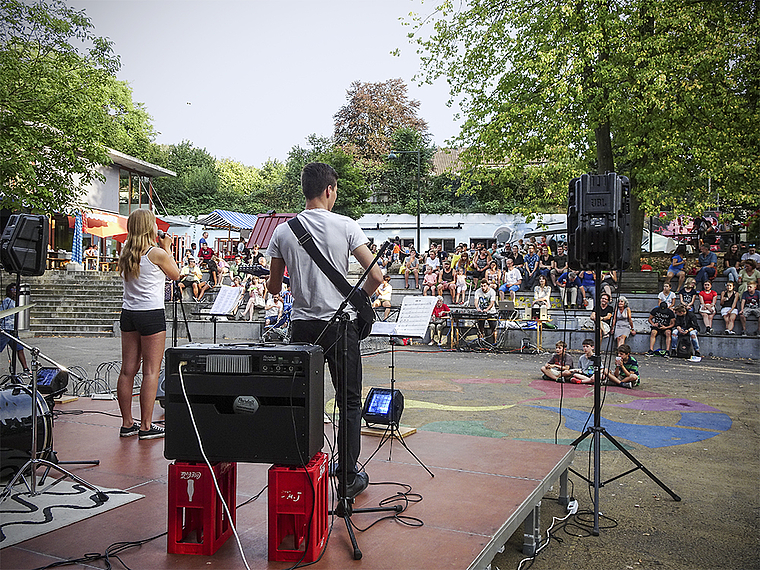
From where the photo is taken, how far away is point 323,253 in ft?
11.6

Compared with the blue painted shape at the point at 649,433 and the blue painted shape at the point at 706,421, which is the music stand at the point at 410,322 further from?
the blue painted shape at the point at 706,421

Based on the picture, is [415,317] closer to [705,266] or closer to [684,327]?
[684,327]

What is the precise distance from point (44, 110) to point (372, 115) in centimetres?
3607

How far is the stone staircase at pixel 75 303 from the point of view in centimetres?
1919

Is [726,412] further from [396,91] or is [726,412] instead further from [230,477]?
[396,91]

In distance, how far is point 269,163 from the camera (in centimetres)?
6656

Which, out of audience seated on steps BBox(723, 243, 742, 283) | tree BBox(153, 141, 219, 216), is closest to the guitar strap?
audience seated on steps BBox(723, 243, 742, 283)

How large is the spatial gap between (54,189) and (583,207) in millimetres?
13726

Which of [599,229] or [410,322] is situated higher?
[599,229]

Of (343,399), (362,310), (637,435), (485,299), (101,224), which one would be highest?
(101,224)

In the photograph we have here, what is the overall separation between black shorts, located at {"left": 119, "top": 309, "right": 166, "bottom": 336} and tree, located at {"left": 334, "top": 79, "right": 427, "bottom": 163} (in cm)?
4341

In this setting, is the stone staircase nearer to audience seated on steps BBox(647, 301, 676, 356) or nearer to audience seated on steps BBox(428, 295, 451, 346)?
audience seated on steps BBox(428, 295, 451, 346)

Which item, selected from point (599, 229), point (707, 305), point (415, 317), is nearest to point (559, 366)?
point (415, 317)

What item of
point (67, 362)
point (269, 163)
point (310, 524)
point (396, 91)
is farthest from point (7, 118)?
point (269, 163)
